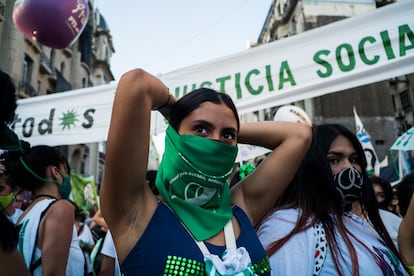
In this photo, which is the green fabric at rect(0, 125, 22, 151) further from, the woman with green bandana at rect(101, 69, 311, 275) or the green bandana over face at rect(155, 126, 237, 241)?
the green bandana over face at rect(155, 126, 237, 241)

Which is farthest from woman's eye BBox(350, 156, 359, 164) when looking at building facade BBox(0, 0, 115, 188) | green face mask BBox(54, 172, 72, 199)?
building facade BBox(0, 0, 115, 188)

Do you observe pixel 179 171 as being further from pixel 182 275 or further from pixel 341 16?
pixel 341 16

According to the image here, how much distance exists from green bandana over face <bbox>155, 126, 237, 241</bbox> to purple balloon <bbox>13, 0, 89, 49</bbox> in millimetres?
3292

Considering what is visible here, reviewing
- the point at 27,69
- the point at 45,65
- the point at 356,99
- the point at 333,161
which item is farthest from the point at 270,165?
the point at 356,99

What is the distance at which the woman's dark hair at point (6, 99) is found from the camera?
48.1 inches

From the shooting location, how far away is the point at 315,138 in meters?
2.00

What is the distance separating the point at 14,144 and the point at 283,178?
48.8 inches

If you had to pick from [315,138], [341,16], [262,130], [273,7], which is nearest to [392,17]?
[315,138]

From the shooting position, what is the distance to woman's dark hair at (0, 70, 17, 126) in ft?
4.00

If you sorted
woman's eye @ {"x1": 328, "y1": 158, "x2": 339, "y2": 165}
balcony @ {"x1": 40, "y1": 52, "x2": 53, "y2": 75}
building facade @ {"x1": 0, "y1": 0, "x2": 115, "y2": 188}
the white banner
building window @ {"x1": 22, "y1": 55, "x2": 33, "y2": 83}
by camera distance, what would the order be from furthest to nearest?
balcony @ {"x1": 40, "y1": 52, "x2": 53, "y2": 75}, building window @ {"x1": 22, "y1": 55, "x2": 33, "y2": 83}, building facade @ {"x1": 0, "y1": 0, "x2": 115, "y2": 188}, the white banner, woman's eye @ {"x1": 328, "y1": 158, "x2": 339, "y2": 165}

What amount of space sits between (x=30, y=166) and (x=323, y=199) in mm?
1986

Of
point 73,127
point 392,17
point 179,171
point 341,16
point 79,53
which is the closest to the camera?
point 179,171

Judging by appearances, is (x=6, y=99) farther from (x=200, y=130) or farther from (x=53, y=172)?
(x=53, y=172)

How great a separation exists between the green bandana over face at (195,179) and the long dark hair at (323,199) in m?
0.42
